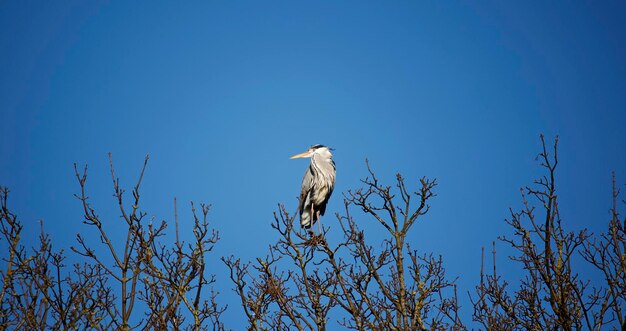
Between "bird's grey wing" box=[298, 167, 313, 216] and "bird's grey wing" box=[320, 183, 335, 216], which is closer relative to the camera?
"bird's grey wing" box=[298, 167, 313, 216]

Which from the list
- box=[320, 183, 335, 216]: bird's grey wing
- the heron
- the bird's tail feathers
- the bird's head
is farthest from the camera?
the bird's head

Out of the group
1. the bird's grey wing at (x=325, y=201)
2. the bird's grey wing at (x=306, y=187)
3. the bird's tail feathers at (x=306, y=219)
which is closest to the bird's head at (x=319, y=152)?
the bird's grey wing at (x=306, y=187)

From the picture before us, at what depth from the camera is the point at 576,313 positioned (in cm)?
407

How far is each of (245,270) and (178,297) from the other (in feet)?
4.16

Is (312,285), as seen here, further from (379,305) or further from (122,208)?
(122,208)

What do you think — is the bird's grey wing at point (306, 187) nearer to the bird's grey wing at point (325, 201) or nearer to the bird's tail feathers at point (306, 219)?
the bird's tail feathers at point (306, 219)

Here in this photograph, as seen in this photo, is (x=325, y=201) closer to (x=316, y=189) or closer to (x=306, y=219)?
(x=316, y=189)

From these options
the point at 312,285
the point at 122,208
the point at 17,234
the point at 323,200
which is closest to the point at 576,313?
the point at 312,285

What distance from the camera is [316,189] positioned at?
964 cm

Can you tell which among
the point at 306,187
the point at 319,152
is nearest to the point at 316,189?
the point at 306,187

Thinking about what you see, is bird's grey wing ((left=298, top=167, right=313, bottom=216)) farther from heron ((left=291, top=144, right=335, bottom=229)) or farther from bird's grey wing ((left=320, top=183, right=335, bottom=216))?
bird's grey wing ((left=320, top=183, right=335, bottom=216))

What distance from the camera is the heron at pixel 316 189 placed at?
31.4ft

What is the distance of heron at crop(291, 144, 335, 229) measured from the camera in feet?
31.4

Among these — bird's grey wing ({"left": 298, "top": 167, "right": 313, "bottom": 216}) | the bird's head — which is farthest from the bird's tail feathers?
the bird's head
